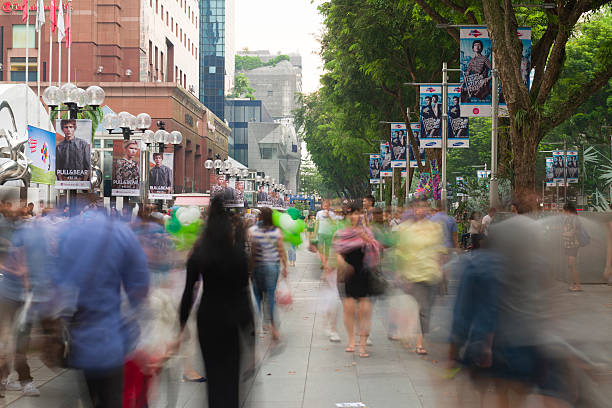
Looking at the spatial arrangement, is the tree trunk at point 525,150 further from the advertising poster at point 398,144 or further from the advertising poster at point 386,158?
the advertising poster at point 386,158

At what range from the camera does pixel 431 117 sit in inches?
1144

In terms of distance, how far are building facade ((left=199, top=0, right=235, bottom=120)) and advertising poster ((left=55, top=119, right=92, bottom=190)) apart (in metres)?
101

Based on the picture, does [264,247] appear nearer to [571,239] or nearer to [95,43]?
[571,239]

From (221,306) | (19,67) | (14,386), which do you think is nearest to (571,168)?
(19,67)

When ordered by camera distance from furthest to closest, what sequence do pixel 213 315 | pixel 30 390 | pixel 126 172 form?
1. pixel 126 172
2. pixel 30 390
3. pixel 213 315

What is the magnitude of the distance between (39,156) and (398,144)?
22.8m

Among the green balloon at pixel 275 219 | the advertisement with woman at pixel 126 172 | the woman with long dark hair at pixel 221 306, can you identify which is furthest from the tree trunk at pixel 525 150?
the woman with long dark hair at pixel 221 306

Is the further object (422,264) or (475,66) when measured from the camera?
→ (475,66)

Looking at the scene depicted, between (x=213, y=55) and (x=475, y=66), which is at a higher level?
(x=213, y=55)

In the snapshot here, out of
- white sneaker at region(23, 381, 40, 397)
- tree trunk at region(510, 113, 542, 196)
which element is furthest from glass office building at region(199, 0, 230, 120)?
white sneaker at region(23, 381, 40, 397)

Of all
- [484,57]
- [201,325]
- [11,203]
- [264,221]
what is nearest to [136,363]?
[201,325]

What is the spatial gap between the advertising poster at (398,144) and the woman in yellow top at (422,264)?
28.4 meters

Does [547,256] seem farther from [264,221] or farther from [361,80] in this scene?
[361,80]

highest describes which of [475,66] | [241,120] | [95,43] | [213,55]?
[213,55]
